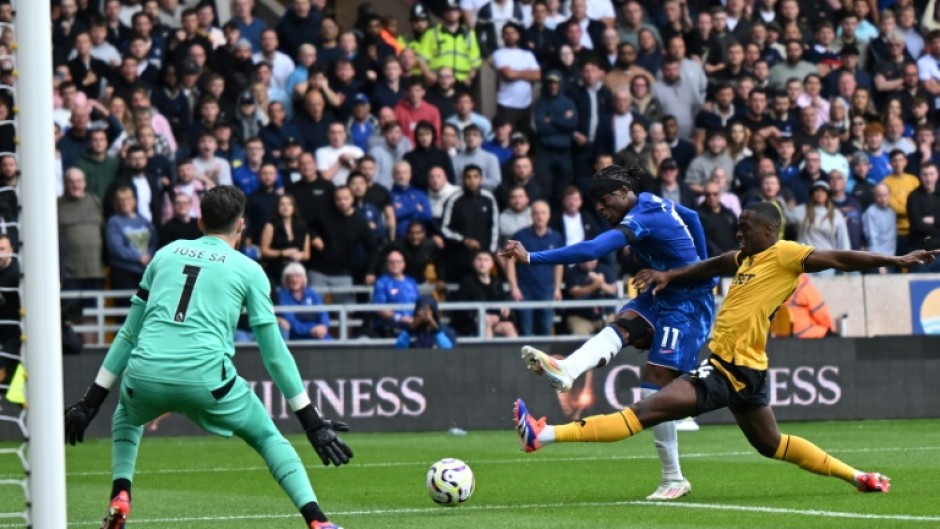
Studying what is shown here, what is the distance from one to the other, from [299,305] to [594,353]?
27.9 feet

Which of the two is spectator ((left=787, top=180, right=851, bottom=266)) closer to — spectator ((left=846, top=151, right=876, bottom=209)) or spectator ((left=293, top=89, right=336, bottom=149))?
spectator ((left=846, top=151, right=876, bottom=209))

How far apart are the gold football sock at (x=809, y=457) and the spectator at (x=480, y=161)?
10453 millimetres

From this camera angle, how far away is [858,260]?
9.63 m

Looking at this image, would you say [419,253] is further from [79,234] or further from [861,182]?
[861,182]

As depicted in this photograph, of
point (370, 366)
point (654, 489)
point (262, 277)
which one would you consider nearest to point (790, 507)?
point (654, 489)

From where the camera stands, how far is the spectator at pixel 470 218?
1972 centimetres

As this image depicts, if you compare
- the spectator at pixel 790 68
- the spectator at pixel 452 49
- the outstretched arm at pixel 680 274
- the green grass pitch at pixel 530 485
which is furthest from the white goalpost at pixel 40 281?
the spectator at pixel 790 68

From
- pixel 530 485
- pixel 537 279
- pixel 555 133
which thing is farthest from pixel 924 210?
pixel 530 485

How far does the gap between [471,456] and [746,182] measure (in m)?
7.55

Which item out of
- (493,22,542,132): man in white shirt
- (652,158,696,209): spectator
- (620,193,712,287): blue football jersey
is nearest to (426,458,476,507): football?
(620,193,712,287): blue football jersey

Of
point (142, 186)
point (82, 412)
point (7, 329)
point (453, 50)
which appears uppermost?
point (453, 50)

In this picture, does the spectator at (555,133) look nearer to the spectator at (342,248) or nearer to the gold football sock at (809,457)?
the spectator at (342,248)

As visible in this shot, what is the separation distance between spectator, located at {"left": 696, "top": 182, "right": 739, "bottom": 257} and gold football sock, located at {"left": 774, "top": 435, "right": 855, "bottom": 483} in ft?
31.5

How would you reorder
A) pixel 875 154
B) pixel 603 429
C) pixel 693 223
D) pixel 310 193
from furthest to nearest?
pixel 875 154, pixel 310 193, pixel 693 223, pixel 603 429
